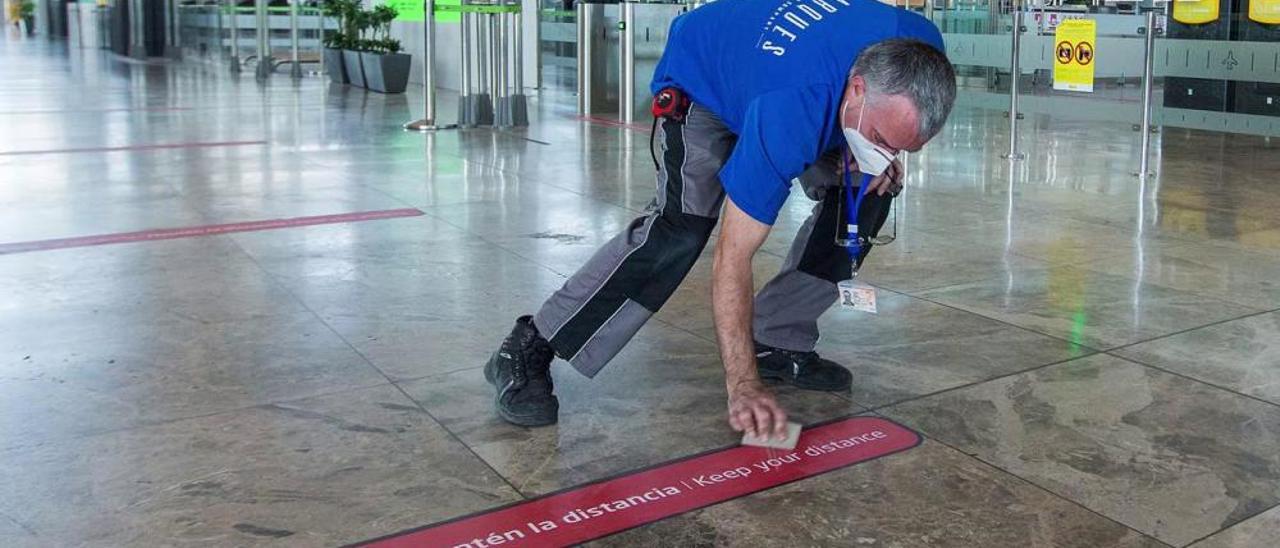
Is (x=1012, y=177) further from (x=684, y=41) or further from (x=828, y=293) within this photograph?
(x=684, y=41)

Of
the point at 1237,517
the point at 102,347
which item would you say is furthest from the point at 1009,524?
the point at 102,347

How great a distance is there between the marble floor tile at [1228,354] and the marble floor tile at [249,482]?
2145mm

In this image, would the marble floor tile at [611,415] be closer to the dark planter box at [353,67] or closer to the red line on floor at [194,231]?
the red line on floor at [194,231]

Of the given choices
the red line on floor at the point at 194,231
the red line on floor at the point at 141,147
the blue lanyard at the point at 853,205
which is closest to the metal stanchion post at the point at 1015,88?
the red line on floor at the point at 194,231

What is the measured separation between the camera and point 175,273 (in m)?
4.98

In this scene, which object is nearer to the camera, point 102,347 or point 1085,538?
point 1085,538

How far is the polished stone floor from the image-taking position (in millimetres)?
2662

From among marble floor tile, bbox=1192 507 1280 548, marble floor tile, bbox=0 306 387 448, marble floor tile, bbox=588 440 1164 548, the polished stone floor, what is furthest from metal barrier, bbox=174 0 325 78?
marble floor tile, bbox=1192 507 1280 548

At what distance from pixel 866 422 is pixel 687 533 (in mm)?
859

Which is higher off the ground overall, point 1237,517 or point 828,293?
point 828,293

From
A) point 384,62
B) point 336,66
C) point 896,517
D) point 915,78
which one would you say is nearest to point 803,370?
point 896,517

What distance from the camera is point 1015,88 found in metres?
9.84

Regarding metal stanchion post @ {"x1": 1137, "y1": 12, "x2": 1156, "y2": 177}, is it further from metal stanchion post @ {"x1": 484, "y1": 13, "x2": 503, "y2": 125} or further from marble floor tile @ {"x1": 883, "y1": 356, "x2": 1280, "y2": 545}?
metal stanchion post @ {"x1": 484, "y1": 13, "x2": 503, "y2": 125}

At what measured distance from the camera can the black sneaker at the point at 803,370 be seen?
11.5 ft
